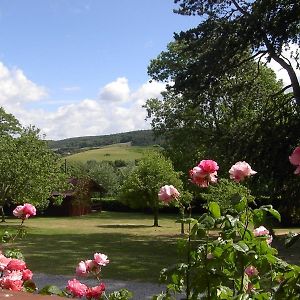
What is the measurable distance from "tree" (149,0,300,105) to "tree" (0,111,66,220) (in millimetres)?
15910

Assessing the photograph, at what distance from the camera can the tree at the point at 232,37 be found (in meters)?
16.6

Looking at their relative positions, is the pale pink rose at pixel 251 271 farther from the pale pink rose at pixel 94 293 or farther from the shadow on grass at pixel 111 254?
the shadow on grass at pixel 111 254

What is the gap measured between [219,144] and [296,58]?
14.2 feet

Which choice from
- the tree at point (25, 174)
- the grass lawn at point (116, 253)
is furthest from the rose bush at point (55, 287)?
the tree at point (25, 174)

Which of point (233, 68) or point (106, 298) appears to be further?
point (233, 68)

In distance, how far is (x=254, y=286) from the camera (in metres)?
3.16

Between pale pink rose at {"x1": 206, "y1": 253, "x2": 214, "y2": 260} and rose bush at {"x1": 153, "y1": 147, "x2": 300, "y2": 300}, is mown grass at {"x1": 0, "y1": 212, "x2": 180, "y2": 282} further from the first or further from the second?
pale pink rose at {"x1": 206, "y1": 253, "x2": 214, "y2": 260}

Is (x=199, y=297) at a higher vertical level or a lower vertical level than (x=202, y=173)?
lower

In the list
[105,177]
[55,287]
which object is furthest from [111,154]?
[55,287]

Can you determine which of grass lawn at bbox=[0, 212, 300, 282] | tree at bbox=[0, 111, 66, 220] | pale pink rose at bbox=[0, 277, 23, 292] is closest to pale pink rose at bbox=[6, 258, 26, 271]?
pale pink rose at bbox=[0, 277, 23, 292]

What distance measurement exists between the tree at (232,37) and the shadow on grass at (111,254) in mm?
5669

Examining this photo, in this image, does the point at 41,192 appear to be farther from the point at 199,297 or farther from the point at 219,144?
the point at 199,297

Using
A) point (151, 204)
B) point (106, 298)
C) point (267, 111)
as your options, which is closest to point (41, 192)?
point (151, 204)

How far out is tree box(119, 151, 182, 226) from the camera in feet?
111
